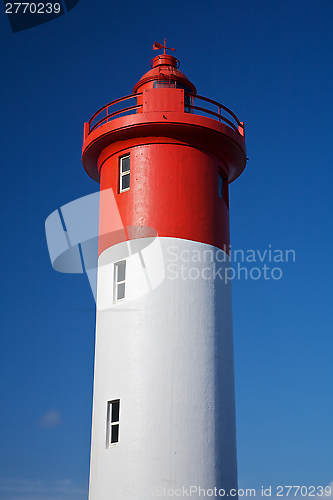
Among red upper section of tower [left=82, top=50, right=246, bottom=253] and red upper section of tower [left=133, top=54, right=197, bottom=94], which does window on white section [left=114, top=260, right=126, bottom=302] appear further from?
red upper section of tower [left=133, top=54, right=197, bottom=94]

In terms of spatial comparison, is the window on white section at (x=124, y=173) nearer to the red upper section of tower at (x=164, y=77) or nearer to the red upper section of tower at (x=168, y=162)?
the red upper section of tower at (x=168, y=162)

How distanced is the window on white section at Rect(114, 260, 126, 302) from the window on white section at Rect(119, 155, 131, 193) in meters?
2.68

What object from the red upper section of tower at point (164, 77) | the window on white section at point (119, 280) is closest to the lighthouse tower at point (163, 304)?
the window on white section at point (119, 280)

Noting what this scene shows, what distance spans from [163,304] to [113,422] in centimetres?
378

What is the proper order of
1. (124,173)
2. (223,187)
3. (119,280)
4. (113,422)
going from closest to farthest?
(113,422) < (119,280) < (124,173) < (223,187)

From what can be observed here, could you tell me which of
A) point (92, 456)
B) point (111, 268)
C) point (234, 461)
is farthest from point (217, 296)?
point (92, 456)

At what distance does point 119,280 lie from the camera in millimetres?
18812

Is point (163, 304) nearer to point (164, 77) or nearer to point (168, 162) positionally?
point (168, 162)

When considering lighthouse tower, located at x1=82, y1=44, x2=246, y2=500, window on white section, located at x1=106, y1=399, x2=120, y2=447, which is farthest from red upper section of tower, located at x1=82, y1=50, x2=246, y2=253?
window on white section, located at x1=106, y1=399, x2=120, y2=447

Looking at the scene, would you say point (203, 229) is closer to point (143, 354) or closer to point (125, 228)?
point (125, 228)

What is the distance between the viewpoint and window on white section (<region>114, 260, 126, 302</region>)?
733 inches

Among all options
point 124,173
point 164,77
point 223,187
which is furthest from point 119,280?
point 164,77

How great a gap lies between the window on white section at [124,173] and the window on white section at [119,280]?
2.68m

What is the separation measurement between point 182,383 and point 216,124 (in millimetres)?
8613
